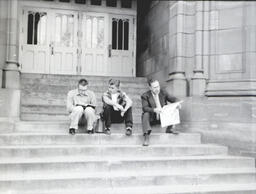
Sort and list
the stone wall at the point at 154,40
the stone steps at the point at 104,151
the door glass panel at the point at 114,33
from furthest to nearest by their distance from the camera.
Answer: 1. the door glass panel at the point at 114,33
2. the stone wall at the point at 154,40
3. the stone steps at the point at 104,151

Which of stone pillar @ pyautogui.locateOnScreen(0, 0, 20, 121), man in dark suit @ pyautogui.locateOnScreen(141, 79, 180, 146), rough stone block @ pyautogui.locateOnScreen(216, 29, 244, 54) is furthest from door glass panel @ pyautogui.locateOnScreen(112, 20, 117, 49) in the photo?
man in dark suit @ pyautogui.locateOnScreen(141, 79, 180, 146)

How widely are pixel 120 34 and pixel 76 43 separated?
161 cm

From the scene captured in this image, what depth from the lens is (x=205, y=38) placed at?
26.2 ft

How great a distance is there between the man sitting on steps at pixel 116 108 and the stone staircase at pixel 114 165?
0.29m

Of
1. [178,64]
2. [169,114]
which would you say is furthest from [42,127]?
[178,64]

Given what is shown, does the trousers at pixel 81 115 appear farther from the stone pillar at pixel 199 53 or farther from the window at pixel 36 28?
the window at pixel 36 28

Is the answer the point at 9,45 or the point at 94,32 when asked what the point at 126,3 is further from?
the point at 9,45

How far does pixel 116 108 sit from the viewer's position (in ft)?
21.9

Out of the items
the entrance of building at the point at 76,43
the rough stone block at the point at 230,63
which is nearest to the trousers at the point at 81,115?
the rough stone block at the point at 230,63

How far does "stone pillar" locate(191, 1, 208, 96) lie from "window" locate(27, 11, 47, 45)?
5.36m

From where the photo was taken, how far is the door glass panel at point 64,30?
11.0m

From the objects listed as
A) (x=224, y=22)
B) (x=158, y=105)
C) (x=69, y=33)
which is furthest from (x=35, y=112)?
(x=224, y=22)

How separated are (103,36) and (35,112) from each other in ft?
14.2

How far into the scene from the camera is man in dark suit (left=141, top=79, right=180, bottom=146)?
6.43 meters
